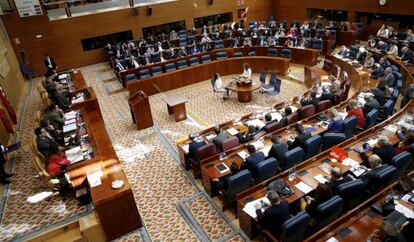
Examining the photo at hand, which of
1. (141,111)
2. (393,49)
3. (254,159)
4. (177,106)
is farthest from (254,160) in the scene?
(393,49)

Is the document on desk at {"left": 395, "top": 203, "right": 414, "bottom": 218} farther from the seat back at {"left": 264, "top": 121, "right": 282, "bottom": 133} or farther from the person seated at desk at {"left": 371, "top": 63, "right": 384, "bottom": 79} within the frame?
the person seated at desk at {"left": 371, "top": 63, "right": 384, "bottom": 79}

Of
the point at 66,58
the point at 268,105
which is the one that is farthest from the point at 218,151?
the point at 66,58

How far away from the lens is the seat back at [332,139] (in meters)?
7.30

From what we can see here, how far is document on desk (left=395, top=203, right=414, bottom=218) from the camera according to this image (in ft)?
16.4

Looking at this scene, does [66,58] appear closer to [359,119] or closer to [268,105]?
[268,105]

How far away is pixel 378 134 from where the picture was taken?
7383 millimetres

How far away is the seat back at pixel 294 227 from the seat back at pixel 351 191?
2.95ft

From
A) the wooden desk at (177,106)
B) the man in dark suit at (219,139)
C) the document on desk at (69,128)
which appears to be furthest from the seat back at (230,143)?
the document on desk at (69,128)

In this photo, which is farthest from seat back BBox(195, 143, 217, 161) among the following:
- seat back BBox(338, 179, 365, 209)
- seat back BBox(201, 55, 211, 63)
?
seat back BBox(201, 55, 211, 63)

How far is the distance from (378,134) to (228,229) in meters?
4.30

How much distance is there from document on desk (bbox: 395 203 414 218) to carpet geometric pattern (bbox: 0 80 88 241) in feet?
20.6

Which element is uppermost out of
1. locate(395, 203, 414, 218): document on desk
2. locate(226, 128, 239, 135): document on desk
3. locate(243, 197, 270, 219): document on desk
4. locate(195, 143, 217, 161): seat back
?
locate(195, 143, 217, 161): seat back

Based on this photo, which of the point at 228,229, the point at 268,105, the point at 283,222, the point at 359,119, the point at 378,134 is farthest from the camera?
the point at 268,105

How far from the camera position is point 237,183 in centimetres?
625
